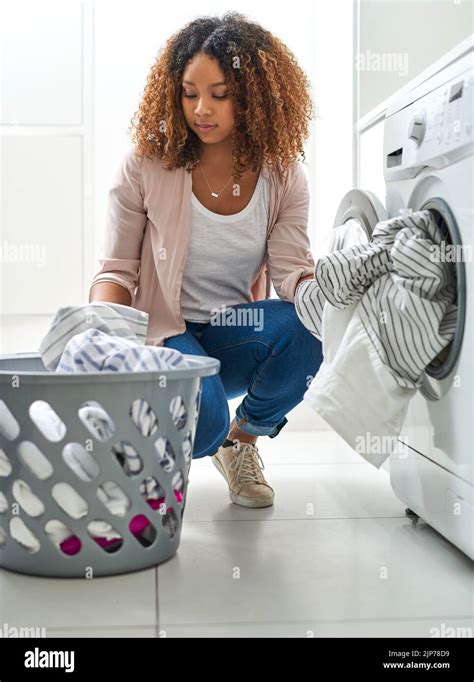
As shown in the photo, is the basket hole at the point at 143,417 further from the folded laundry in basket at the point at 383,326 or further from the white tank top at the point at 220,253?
the white tank top at the point at 220,253

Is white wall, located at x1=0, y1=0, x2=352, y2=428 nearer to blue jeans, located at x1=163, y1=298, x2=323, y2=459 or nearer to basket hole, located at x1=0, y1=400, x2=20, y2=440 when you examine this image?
blue jeans, located at x1=163, y1=298, x2=323, y2=459

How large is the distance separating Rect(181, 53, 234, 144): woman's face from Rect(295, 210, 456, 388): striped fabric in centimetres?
44

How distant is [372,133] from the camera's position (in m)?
1.93

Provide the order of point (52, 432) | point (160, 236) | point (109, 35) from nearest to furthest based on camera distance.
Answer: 1. point (52, 432)
2. point (160, 236)
3. point (109, 35)

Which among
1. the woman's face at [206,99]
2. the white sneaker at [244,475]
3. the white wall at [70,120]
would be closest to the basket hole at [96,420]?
the white sneaker at [244,475]

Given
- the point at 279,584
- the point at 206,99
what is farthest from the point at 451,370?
the point at 206,99

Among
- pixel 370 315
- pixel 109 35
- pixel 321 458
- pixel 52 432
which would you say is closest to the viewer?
pixel 52 432

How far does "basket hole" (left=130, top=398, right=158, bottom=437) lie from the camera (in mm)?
1134

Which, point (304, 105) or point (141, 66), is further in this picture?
point (141, 66)

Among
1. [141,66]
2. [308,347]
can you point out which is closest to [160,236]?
[308,347]

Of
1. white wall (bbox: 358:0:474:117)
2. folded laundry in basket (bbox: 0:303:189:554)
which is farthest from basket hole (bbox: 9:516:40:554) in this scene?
white wall (bbox: 358:0:474:117)
